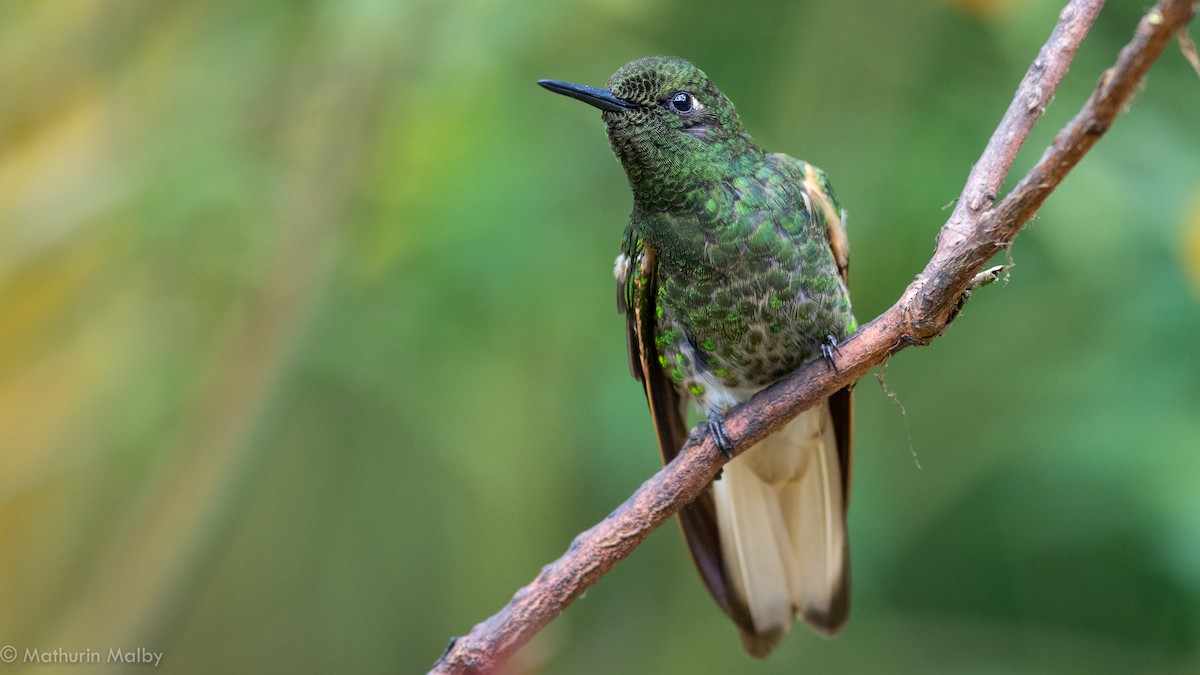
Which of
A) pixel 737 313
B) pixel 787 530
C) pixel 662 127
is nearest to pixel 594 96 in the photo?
pixel 662 127

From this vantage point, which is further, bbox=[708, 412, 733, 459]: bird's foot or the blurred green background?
the blurred green background

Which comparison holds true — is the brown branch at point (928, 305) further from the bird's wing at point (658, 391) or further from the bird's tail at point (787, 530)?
the bird's tail at point (787, 530)

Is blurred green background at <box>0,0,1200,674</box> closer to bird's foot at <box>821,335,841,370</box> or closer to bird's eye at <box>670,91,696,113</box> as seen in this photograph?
bird's eye at <box>670,91,696,113</box>

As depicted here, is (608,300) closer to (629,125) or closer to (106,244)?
(629,125)

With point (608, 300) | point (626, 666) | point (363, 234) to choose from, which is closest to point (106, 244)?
point (363, 234)

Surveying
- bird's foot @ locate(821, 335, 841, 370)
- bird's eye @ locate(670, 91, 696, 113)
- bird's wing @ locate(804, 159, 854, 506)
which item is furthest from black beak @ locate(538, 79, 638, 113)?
bird's foot @ locate(821, 335, 841, 370)

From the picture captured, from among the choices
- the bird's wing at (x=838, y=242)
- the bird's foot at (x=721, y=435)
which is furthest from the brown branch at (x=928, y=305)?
the bird's wing at (x=838, y=242)

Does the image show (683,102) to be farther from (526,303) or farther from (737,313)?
(526,303)
